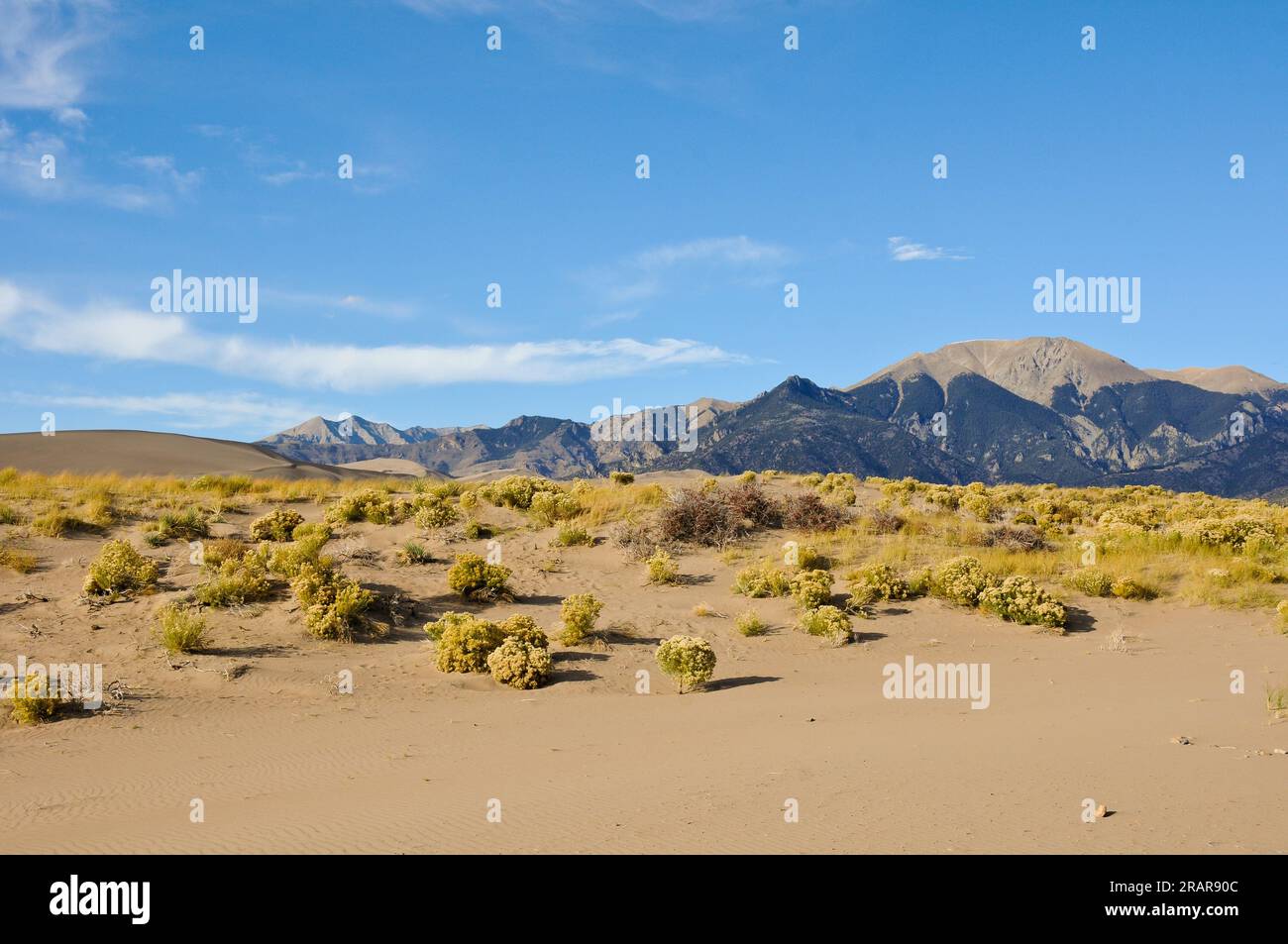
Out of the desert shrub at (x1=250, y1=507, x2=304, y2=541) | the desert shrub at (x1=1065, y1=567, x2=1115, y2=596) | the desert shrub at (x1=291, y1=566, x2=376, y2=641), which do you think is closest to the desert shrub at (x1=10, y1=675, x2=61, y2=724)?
the desert shrub at (x1=291, y1=566, x2=376, y2=641)

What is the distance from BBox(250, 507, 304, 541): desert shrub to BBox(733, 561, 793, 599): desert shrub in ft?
30.3

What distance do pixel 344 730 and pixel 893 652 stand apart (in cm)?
790

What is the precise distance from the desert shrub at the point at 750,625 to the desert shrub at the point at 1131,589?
671 centimetres

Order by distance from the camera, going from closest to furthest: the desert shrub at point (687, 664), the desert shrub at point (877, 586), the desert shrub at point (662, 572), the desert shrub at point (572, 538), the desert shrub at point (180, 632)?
the desert shrub at point (687, 664), the desert shrub at point (180, 632), the desert shrub at point (877, 586), the desert shrub at point (662, 572), the desert shrub at point (572, 538)

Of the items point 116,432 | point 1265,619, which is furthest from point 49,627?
point 116,432

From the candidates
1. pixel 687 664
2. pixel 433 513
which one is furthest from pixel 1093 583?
pixel 433 513

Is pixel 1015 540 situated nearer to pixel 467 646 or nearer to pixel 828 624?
pixel 828 624

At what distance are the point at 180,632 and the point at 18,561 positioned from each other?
5262 mm

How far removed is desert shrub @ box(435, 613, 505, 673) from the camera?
38.1 ft

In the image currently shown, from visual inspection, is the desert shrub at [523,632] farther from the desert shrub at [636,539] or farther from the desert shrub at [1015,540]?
the desert shrub at [1015,540]

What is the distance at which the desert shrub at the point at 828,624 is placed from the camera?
521 inches

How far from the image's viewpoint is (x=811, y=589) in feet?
47.9

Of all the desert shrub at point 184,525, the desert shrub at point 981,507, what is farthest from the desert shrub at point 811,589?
the desert shrub at point 184,525
